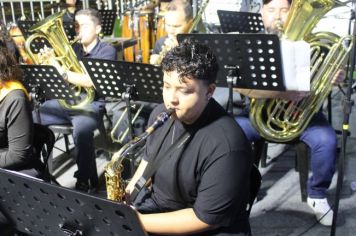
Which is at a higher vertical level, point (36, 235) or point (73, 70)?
point (73, 70)

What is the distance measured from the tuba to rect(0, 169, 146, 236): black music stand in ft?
5.32

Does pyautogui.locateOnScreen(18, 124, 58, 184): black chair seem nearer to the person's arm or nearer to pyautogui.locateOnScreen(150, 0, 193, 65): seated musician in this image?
the person's arm

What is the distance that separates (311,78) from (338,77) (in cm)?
16

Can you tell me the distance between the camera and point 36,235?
1.64 m

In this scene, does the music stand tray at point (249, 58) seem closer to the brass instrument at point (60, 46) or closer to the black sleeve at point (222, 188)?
the black sleeve at point (222, 188)

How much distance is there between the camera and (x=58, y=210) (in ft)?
4.80

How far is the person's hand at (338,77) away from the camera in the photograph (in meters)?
2.56

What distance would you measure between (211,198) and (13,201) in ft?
2.52

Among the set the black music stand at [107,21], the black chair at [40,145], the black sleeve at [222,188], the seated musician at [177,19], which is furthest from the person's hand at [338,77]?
the black music stand at [107,21]

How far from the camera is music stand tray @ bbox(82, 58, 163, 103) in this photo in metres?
2.58

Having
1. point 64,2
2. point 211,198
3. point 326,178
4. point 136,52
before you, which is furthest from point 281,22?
point 64,2

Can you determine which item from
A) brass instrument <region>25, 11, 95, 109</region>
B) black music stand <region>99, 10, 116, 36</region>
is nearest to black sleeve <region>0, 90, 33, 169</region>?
brass instrument <region>25, 11, 95, 109</region>

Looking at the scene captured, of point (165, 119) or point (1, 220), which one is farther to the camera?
point (1, 220)

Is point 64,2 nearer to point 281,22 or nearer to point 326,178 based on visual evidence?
point 281,22
